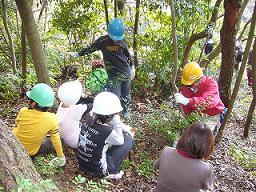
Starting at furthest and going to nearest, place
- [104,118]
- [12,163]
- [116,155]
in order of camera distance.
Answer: [116,155]
[104,118]
[12,163]

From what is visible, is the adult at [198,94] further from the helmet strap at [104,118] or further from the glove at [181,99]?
the helmet strap at [104,118]

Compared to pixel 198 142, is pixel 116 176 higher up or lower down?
lower down

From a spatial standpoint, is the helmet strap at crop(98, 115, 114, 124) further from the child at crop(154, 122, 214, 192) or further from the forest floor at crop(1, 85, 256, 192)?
the child at crop(154, 122, 214, 192)

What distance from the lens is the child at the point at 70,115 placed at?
502cm

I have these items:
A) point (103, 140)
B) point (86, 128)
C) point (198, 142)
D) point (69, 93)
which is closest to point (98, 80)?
point (69, 93)

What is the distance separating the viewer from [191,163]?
349cm

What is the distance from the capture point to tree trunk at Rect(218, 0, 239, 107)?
650cm

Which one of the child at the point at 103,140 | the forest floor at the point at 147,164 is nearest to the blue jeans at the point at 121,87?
the forest floor at the point at 147,164

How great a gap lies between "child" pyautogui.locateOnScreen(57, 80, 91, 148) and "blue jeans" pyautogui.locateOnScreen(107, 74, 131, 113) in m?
1.68

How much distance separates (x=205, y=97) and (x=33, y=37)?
2.81m

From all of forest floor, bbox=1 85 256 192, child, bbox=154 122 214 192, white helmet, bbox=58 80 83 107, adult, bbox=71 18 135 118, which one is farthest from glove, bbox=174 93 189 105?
child, bbox=154 122 214 192

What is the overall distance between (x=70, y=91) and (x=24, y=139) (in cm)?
92

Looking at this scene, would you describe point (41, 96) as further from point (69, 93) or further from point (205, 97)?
point (205, 97)

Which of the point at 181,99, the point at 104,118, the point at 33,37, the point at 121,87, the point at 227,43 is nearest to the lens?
the point at 104,118
